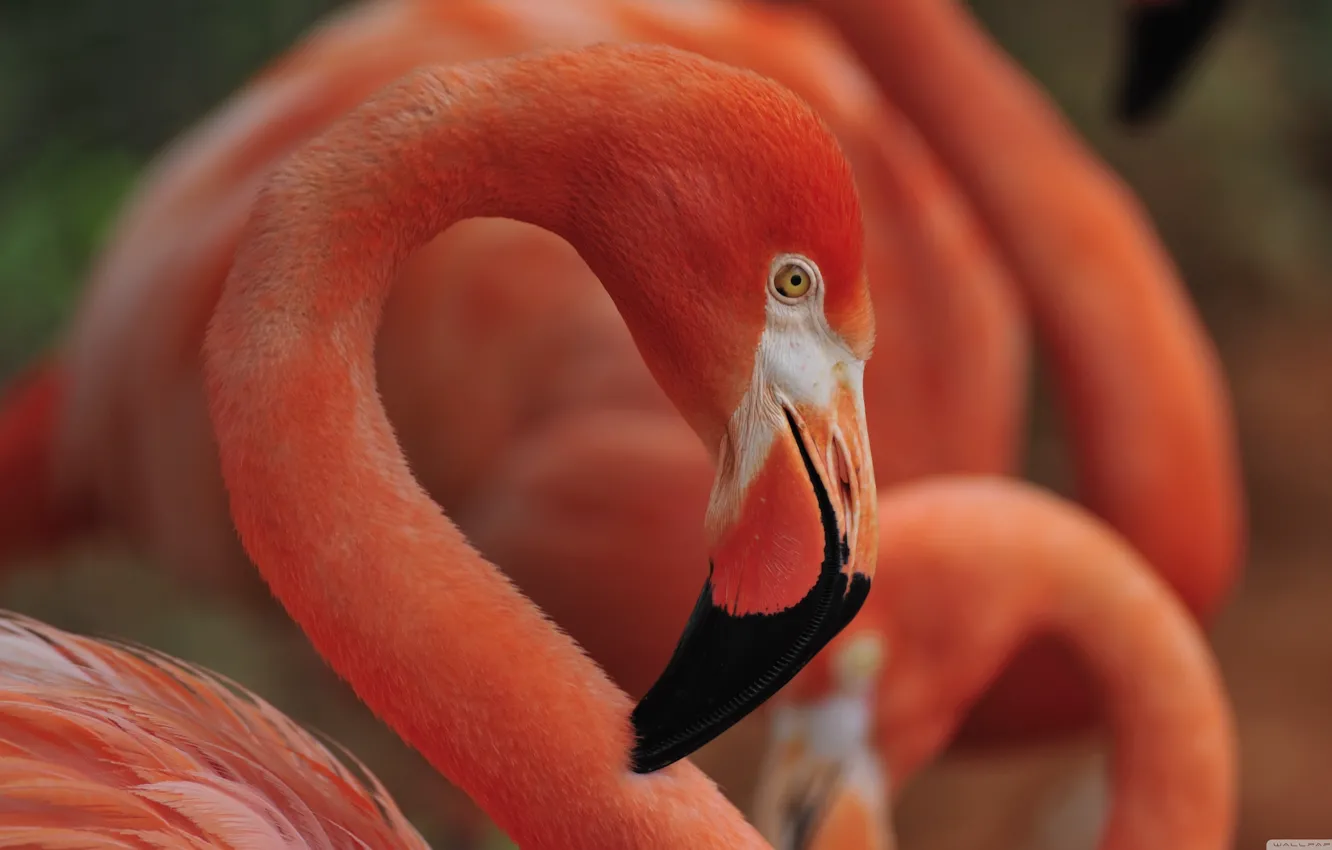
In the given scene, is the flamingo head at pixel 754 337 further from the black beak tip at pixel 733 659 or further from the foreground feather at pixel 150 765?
the foreground feather at pixel 150 765

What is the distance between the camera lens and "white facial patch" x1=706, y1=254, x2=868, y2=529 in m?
0.93

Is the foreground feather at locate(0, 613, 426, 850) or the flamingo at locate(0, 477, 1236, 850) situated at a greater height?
the flamingo at locate(0, 477, 1236, 850)

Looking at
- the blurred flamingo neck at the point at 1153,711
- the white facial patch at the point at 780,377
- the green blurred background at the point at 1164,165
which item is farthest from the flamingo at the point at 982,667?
the green blurred background at the point at 1164,165

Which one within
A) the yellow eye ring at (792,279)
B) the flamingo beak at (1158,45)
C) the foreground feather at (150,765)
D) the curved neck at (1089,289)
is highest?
the flamingo beak at (1158,45)

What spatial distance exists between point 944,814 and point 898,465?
115cm

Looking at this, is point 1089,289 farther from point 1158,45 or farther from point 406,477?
point 406,477

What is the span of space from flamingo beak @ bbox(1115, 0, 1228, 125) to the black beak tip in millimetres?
1325

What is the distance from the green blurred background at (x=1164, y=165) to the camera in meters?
3.30

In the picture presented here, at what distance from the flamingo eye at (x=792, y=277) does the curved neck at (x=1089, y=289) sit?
38.4 inches

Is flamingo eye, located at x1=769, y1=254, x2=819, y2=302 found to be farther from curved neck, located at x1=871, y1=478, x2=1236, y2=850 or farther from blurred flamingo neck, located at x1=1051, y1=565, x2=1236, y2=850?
blurred flamingo neck, located at x1=1051, y1=565, x2=1236, y2=850

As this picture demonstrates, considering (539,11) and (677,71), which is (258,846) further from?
(539,11)

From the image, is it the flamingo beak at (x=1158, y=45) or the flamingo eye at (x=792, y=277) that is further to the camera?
the flamingo beak at (x=1158, y=45)

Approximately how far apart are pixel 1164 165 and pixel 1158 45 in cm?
183

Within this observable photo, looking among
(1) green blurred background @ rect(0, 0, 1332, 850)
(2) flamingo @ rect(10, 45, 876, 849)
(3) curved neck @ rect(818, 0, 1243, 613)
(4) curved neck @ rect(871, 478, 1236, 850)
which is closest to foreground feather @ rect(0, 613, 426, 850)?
(2) flamingo @ rect(10, 45, 876, 849)
